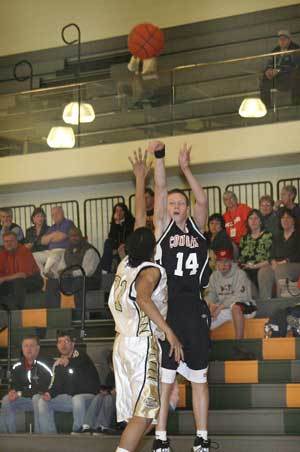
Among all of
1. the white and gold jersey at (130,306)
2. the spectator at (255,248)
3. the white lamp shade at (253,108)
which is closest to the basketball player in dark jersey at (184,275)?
the white and gold jersey at (130,306)

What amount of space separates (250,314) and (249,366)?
81 cm

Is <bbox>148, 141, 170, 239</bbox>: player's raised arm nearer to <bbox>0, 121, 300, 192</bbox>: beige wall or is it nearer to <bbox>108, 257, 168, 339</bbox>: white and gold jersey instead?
<bbox>108, 257, 168, 339</bbox>: white and gold jersey

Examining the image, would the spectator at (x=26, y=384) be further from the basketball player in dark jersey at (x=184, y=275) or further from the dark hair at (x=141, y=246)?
the dark hair at (x=141, y=246)

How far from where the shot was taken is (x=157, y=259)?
7.26 meters

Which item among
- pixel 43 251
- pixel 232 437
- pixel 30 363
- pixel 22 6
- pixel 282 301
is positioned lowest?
pixel 232 437

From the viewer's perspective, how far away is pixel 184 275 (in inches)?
282

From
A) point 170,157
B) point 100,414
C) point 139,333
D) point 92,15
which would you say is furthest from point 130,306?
point 92,15

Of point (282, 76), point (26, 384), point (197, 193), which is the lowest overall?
point (26, 384)

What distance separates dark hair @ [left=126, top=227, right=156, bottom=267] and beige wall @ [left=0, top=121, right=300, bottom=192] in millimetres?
5614

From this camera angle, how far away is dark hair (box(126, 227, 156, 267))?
633 cm

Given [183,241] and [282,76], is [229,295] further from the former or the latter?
[183,241]

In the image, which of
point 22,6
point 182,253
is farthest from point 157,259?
point 22,6

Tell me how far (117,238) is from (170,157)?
1297 millimetres

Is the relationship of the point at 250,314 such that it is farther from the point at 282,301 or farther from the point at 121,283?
the point at 121,283
